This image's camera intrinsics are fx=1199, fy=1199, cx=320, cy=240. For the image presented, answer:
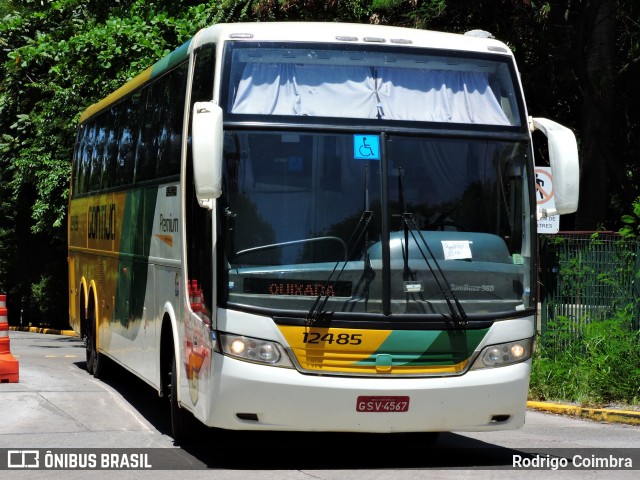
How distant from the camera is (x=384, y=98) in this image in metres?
9.65

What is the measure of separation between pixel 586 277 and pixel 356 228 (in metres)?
6.74

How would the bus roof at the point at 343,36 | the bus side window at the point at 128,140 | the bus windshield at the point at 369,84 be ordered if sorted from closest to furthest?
the bus windshield at the point at 369,84, the bus roof at the point at 343,36, the bus side window at the point at 128,140

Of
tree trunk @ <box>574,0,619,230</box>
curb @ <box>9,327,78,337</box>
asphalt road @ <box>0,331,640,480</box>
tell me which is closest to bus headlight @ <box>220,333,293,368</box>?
asphalt road @ <box>0,331,640,480</box>

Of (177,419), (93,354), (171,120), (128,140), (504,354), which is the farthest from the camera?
(93,354)

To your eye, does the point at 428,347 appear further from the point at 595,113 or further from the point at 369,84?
the point at 595,113

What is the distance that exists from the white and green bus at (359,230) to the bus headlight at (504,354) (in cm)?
1

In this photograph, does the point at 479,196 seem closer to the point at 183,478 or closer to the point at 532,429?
the point at 183,478

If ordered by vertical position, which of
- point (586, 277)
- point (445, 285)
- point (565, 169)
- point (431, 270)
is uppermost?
point (565, 169)

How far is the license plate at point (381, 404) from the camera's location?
9.03 metres

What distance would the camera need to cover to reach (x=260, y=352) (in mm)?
8992

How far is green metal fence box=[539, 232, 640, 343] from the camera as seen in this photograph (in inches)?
581

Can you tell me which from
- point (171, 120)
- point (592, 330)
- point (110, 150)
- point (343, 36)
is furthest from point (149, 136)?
point (592, 330)

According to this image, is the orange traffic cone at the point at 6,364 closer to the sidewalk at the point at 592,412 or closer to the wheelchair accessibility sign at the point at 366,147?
the sidewalk at the point at 592,412

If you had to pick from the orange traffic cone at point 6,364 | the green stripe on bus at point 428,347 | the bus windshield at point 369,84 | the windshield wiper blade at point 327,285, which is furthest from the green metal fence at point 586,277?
the orange traffic cone at point 6,364
